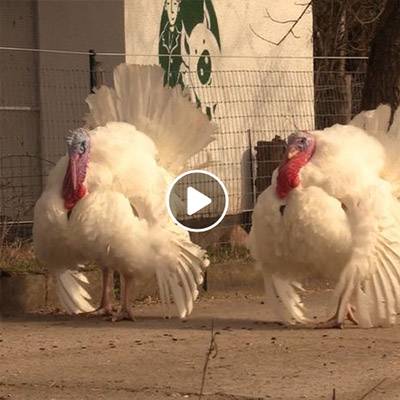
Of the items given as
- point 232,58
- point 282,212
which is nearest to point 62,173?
point 282,212

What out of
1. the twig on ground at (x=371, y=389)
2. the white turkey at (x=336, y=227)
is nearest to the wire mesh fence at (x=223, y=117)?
the white turkey at (x=336, y=227)

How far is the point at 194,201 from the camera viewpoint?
1261 cm

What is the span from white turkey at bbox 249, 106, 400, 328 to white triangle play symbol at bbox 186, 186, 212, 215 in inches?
82.1

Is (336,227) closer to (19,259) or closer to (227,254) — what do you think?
(227,254)

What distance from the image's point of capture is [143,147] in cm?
1030

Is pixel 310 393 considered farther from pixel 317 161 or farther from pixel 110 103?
pixel 110 103

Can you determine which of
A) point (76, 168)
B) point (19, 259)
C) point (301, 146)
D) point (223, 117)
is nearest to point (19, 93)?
point (223, 117)

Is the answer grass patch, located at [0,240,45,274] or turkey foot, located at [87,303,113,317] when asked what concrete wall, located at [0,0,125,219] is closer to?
grass patch, located at [0,240,45,274]

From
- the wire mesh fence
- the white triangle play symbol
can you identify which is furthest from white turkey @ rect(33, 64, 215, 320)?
the wire mesh fence

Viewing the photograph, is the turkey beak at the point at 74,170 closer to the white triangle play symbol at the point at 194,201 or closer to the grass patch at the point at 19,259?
the grass patch at the point at 19,259

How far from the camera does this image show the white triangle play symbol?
39.8 ft

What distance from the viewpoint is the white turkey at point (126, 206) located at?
9.88 m

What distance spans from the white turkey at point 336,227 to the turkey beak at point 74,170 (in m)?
1.35

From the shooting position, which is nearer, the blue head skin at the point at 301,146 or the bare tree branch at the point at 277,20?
the blue head skin at the point at 301,146
